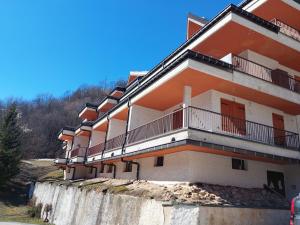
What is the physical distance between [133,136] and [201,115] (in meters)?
4.86

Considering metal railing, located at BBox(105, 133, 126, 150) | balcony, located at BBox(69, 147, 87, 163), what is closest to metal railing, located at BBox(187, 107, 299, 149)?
metal railing, located at BBox(105, 133, 126, 150)

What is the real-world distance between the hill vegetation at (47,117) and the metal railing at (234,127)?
51.2 meters

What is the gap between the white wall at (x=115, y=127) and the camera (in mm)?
20455

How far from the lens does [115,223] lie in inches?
456

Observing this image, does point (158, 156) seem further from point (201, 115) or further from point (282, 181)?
point (282, 181)

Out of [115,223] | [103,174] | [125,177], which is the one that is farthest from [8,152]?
[115,223]

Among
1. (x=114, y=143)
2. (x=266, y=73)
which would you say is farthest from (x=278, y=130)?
(x=114, y=143)

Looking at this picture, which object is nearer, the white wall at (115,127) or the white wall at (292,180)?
the white wall at (292,180)

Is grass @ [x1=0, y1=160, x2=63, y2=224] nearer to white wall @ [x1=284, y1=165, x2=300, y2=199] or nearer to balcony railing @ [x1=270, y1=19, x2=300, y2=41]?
white wall @ [x1=284, y1=165, x2=300, y2=199]

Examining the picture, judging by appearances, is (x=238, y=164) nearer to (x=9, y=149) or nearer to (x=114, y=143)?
(x=114, y=143)

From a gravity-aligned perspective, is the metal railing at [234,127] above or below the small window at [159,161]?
above

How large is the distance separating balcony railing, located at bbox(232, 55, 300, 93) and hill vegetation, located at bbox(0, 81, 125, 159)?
5207cm

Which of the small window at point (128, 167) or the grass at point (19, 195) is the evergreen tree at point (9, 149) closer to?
the grass at point (19, 195)

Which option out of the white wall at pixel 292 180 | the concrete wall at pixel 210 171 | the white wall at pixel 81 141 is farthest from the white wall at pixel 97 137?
the white wall at pixel 292 180
